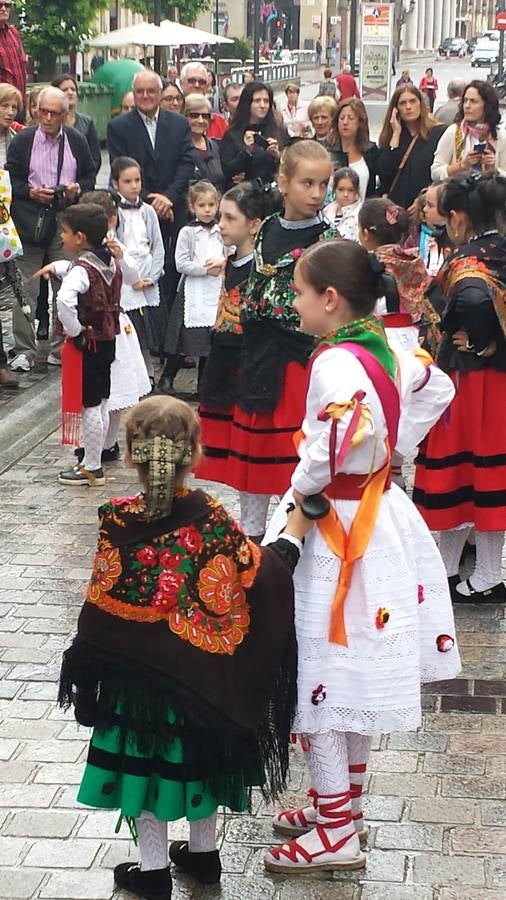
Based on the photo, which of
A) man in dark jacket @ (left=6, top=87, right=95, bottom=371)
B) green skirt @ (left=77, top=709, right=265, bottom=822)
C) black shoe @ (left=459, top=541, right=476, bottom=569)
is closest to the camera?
green skirt @ (left=77, top=709, right=265, bottom=822)

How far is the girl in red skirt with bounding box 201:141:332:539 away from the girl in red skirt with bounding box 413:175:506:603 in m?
0.56

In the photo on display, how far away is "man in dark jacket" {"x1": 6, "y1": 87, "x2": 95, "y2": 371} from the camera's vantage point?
10.7 m

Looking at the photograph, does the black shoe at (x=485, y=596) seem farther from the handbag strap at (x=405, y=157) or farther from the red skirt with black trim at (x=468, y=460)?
the handbag strap at (x=405, y=157)

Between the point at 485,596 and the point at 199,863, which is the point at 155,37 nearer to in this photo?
the point at 485,596

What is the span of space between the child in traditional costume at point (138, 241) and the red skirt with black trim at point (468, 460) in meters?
4.10

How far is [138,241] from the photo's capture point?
397 inches

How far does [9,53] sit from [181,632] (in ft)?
33.5

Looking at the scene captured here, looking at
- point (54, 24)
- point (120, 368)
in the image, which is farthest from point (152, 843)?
point (54, 24)

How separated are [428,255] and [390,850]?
5.06 meters

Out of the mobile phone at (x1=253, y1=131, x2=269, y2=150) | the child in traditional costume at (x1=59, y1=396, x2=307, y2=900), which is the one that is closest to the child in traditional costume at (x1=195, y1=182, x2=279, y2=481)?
the child in traditional costume at (x1=59, y1=396, x2=307, y2=900)

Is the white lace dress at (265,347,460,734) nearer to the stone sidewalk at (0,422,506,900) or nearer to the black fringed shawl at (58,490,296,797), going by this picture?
the black fringed shawl at (58,490,296,797)

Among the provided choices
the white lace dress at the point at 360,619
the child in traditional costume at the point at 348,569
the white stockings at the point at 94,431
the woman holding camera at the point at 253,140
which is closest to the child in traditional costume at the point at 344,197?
the woman holding camera at the point at 253,140

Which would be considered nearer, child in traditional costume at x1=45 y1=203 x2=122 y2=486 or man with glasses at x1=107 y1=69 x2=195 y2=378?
child in traditional costume at x1=45 y1=203 x2=122 y2=486

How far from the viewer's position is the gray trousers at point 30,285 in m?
11.0
